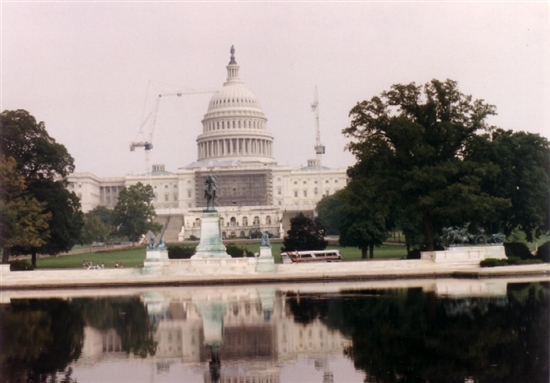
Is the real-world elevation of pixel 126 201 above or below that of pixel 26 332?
above

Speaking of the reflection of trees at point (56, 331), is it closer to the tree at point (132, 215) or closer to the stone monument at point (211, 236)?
the stone monument at point (211, 236)

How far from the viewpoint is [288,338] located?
22734 mm

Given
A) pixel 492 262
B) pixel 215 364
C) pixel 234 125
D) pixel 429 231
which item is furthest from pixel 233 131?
pixel 215 364

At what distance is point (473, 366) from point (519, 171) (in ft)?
140

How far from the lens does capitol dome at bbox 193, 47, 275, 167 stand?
184 metres

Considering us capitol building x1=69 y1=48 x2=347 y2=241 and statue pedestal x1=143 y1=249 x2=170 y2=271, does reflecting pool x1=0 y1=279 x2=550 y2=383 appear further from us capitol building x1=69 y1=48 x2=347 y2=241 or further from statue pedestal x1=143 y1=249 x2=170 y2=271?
us capitol building x1=69 y1=48 x2=347 y2=241

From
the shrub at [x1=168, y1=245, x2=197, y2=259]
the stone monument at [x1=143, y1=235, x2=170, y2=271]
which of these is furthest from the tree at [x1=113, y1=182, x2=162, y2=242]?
the stone monument at [x1=143, y1=235, x2=170, y2=271]

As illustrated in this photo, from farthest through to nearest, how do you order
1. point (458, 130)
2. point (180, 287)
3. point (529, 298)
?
1. point (458, 130)
2. point (180, 287)
3. point (529, 298)

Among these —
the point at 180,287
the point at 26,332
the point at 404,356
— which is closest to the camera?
the point at 404,356

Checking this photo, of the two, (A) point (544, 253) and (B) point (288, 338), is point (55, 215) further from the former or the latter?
(B) point (288, 338)

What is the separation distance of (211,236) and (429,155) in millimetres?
13300

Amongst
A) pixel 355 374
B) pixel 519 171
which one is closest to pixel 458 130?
pixel 519 171

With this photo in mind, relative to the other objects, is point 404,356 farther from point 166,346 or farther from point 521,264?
point 521,264

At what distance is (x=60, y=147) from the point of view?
64.4m
